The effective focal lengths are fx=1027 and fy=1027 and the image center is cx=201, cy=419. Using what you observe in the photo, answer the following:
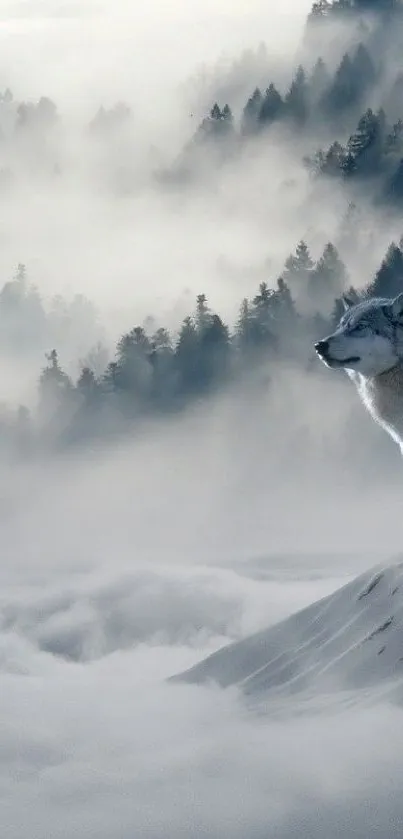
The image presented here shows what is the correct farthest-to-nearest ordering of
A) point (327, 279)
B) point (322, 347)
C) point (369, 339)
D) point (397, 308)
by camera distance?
point (327, 279) < point (369, 339) < point (397, 308) < point (322, 347)

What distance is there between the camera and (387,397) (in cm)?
1680

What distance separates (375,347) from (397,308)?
692 millimetres

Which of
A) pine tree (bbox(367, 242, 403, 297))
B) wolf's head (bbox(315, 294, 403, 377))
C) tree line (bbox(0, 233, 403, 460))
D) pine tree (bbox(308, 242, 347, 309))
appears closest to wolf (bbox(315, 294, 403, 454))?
wolf's head (bbox(315, 294, 403, 377))

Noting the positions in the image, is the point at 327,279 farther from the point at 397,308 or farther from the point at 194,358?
the point at 397,308

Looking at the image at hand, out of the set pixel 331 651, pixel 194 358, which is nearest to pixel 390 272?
pixel 194 358

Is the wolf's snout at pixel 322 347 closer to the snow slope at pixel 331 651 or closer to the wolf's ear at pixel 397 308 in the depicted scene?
the wolf's ear at pixel 397 308

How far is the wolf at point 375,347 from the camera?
52.3ft

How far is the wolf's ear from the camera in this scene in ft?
52.2

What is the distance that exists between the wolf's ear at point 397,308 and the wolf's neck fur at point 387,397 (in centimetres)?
85

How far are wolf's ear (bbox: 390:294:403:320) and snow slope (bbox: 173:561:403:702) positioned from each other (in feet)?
15.0

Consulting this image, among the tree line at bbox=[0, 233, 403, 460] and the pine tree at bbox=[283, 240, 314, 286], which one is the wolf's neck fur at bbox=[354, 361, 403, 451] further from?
the pine tree at bbox=[283, 240, 314, 286]

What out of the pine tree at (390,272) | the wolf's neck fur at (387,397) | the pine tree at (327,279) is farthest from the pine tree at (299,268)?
the wolf's neck fur at (387,397)

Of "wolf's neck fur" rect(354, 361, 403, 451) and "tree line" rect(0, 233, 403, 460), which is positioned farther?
"tree line" rect(0, 233, 403, 460)

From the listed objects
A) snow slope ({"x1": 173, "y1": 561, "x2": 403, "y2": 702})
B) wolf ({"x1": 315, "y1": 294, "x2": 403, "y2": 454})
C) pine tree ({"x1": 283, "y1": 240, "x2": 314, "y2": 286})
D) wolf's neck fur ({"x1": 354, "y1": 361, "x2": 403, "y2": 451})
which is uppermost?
pine tree ({"x1": 283, "y1": 240, "x2": 314, "y2": 286})
